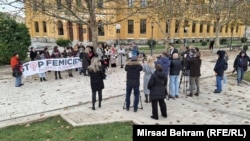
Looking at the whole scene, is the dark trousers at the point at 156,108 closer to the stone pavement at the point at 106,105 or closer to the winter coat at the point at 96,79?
the stone pavement at the point at 106,105

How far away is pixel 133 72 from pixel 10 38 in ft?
44.5

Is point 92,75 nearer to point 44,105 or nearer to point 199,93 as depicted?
point 44,105

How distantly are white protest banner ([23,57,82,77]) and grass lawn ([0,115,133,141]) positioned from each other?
6.40 meters

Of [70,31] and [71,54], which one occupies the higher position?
[70,31]

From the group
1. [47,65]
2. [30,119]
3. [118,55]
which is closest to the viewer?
[30,119]

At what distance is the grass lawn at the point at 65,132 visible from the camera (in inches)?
265

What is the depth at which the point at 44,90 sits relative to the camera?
1213 cm

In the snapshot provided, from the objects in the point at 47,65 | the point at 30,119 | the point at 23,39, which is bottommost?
the point at 30,119

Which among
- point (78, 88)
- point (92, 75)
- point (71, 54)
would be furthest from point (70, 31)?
point (92, 75)

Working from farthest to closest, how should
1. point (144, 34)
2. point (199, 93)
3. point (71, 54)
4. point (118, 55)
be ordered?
point (144, 34)
point (118, 55)
point (71, 54)
point (199, 93)

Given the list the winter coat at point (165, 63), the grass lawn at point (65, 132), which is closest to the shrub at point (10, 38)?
the grass lawn at point (65, 132)

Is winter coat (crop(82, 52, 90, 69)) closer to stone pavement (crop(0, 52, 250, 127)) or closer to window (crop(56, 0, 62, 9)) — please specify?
stone pavement (crop(0, 52, 250, 127))

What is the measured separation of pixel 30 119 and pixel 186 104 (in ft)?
18.4

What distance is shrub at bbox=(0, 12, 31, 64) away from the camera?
1839 cm
